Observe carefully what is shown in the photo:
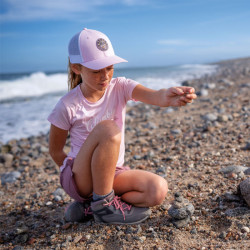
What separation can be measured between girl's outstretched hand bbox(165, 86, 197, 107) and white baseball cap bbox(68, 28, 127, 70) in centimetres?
46

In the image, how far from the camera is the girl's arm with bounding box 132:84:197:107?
211 cm

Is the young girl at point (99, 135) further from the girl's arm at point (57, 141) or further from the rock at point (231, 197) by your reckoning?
the rock at point (231, 197)

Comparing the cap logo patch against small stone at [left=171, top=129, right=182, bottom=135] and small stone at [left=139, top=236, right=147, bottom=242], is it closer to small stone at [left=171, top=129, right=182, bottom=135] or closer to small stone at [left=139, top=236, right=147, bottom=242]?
small stone at [left=139, top=236, right=147, bottom=242]

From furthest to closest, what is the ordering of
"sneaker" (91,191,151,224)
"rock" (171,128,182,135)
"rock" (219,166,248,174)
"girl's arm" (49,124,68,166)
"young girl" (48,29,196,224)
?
"rock" (171,128,182,135)
"rock" (219,166,248,174)
"girl's arm" (49,124,68,166)
"sneaker" (91,191,151,224)
"young girl" (48,29,196,224)

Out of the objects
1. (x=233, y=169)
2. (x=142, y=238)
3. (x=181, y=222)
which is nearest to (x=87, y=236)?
(x=142, y=238)

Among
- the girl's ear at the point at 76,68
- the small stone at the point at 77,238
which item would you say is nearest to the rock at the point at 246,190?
the small stone at the point at 77,238

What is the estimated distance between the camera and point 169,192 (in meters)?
2.80

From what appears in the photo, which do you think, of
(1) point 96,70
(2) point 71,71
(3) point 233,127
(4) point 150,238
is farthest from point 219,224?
(3) point 233,127

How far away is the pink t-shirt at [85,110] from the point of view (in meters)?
2.44

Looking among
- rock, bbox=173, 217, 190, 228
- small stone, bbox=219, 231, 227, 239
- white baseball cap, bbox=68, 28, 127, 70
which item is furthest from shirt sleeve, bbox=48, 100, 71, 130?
small stone, bbox=219, 231, 227, 239

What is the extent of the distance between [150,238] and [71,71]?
1.56 meters

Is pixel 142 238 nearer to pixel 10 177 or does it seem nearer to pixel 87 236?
pixel 87 236

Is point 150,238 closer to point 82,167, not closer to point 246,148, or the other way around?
point 82,167

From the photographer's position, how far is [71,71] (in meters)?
2.60
